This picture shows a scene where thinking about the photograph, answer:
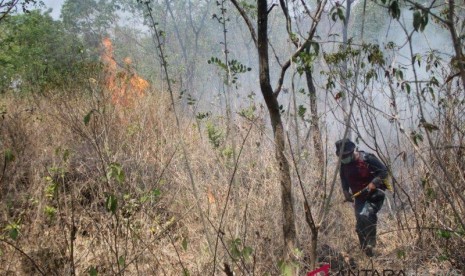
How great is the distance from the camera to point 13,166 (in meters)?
4.84

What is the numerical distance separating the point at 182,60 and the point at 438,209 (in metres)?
29.5

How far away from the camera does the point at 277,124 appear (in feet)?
7.02

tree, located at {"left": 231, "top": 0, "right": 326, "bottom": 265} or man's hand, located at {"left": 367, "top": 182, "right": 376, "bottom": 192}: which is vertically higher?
tree, located at {"left": 231, "top": 0, "right": 326, "bottom": 265}

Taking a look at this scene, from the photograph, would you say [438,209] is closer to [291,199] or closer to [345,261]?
[345,261]

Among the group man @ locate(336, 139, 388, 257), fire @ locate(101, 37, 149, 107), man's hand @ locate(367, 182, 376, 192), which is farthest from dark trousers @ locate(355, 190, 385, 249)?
fire @ locate(101, 37, 149, 107)

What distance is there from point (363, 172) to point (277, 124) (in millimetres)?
3052

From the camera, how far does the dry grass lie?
347 cm

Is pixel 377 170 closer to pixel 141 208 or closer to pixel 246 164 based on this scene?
pixel 246 164

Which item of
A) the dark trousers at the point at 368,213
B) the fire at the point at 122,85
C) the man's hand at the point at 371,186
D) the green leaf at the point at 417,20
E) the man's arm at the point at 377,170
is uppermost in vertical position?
the green leaf at the point at 417,20

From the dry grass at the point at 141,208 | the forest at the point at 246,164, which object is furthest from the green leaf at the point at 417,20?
the dry grass at the point at 141,208

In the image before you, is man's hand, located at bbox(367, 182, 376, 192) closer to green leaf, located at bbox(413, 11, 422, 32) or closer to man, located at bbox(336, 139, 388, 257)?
man, located at bbox(336, 139, 388, 257)

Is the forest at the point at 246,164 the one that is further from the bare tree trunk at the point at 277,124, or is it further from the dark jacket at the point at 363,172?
the dark jacket at the point at 363,172

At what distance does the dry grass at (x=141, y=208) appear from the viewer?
3.47 metres

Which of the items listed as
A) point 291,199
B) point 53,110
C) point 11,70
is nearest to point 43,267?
point 291,199
